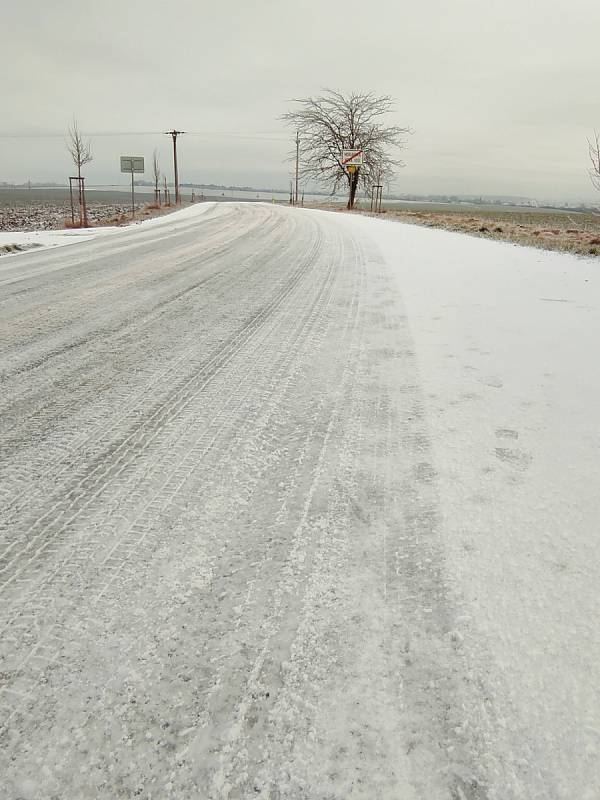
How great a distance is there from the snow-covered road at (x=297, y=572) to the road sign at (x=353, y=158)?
36.0 m

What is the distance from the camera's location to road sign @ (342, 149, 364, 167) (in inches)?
1399

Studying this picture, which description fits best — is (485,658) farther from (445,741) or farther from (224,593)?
(224,593)

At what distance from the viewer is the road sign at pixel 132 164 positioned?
29984mm

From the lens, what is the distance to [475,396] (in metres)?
2.79

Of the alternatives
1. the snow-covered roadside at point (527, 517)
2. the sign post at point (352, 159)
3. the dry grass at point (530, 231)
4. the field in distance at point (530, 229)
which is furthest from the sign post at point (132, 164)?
the snow-covered roadside at point (527, 517)

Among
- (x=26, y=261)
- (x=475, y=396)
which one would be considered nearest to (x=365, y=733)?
(x=475, y=396)

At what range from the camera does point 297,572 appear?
1.49m

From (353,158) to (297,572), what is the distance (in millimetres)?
38807

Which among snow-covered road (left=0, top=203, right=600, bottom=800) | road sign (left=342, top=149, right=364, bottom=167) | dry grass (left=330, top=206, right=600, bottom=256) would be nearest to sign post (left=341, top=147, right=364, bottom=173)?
road sign (left=342, top=149, right=364, bottom=167)

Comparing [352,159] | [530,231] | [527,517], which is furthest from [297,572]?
[352,159]

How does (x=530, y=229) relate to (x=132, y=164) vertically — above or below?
below

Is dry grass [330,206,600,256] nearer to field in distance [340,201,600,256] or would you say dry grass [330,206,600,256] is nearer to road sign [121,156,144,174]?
field in distance [340,201,600,256]

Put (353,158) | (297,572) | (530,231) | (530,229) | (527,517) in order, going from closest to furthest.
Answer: (297,572)
(527,517)
(530,231)
(530,229)
(353,158)

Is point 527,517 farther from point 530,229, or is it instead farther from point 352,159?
point 352,159
